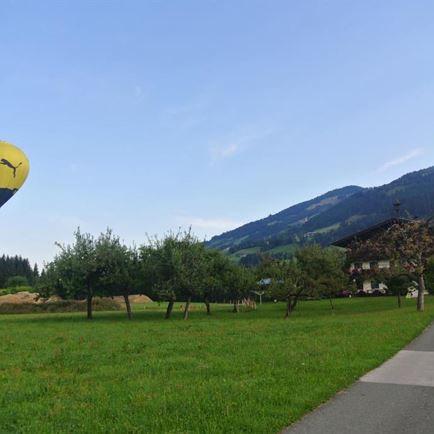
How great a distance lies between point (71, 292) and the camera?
156 feet

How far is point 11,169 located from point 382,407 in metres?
43.3

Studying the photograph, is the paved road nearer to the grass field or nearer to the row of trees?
the grass field

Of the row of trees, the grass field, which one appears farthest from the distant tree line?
the grass field

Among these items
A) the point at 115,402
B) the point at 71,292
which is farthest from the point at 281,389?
the point at 71,292

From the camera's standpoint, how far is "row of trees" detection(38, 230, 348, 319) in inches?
1692

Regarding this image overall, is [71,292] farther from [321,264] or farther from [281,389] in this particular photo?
[281,389]

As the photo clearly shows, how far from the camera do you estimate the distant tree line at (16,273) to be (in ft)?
531

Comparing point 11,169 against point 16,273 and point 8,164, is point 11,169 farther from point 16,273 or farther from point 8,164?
point 16,273

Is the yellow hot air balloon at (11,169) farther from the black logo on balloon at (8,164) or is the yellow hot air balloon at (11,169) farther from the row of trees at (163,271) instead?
the row of trees at (163,271)

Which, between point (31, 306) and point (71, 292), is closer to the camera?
point (71, 292)

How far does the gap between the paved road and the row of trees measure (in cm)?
2986

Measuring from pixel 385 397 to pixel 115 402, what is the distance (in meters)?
5.03

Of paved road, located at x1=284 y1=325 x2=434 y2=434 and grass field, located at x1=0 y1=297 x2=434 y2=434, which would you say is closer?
paved road, located at x1=284 y1=325 x2=434 y2=434

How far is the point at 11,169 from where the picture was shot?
45.7 meters
